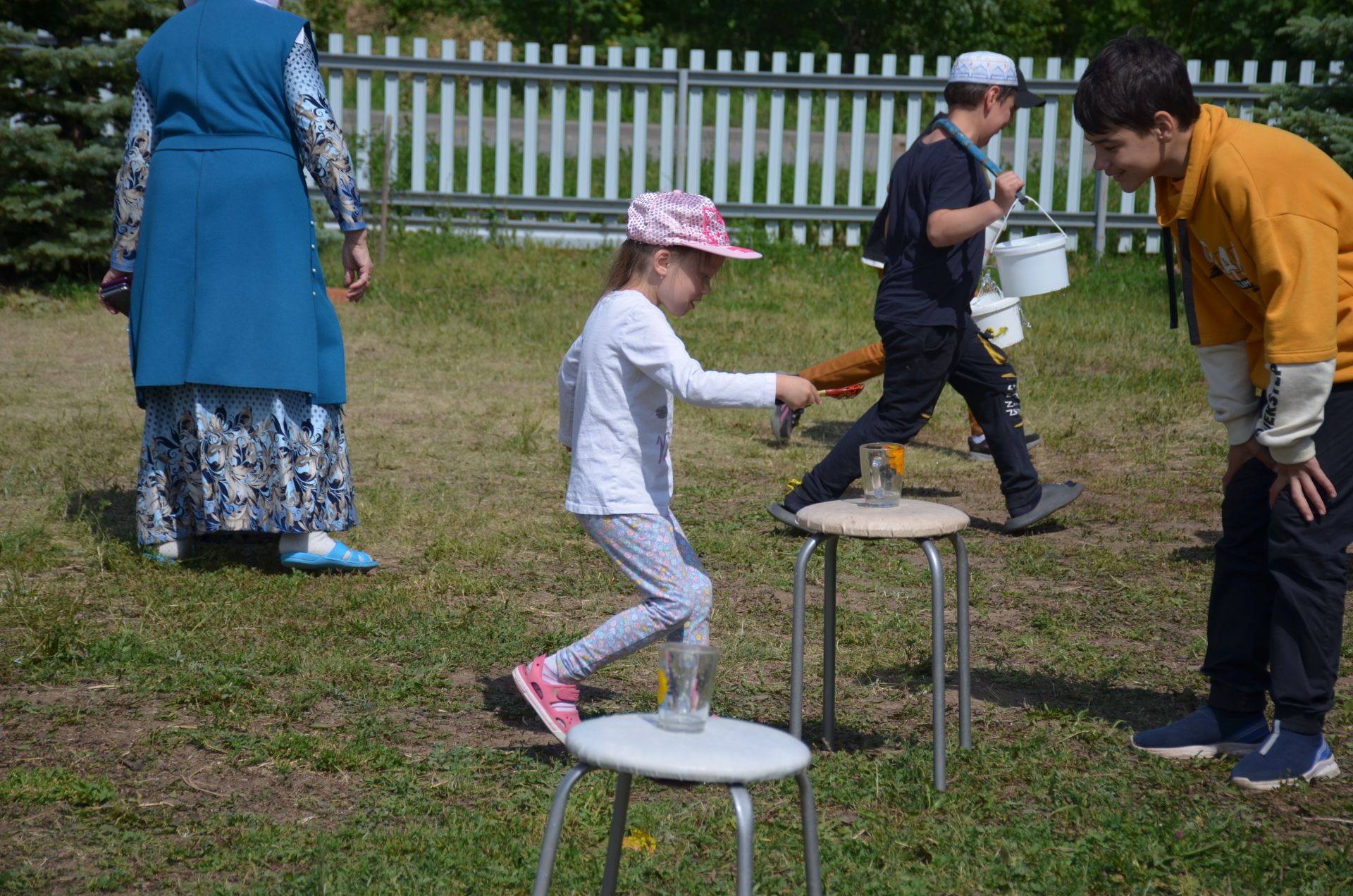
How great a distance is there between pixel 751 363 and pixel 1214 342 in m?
6.13

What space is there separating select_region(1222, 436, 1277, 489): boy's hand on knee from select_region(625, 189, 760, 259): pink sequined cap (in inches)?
53.1

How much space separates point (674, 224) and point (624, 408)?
0.47 m

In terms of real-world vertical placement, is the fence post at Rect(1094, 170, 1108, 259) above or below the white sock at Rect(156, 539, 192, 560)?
above

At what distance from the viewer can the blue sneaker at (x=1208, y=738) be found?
3.71m

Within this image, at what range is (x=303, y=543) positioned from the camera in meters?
5.18

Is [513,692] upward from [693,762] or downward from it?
downward

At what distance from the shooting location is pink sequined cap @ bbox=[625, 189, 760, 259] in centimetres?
347

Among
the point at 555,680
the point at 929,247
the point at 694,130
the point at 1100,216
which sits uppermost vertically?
the point at 694,130

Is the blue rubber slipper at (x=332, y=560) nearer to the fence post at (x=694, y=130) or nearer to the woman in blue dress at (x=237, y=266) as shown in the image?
the woman in blue dress at (x=237, y=266)

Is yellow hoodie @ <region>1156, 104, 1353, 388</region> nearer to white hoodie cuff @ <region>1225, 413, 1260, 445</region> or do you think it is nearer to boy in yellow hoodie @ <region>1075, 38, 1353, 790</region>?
boy in yellow hoodie @ <region>1075, 38, 1353, 790</region>

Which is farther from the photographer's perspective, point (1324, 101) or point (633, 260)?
point (1324, 101)

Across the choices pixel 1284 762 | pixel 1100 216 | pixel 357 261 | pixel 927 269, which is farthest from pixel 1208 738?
pixel 1100 216

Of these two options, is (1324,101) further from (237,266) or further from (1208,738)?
(237,266)

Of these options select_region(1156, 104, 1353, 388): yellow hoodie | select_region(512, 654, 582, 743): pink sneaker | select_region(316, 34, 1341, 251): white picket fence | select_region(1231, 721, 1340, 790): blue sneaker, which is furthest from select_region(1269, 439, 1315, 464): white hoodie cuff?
select_region(316, 34, 1341, 251): white picket fence
